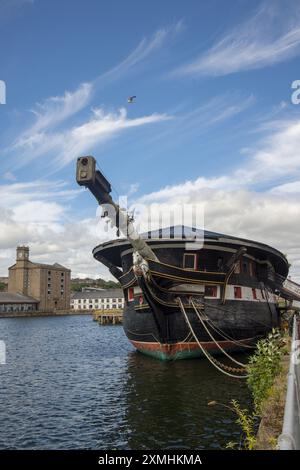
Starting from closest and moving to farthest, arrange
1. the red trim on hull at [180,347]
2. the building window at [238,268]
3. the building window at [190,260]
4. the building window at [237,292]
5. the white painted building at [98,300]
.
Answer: the red trim on hull at [180,347] → the building window at [190,260] → the building window at [237,292] → the building window at [238,268] → the white painted building at [98,300]

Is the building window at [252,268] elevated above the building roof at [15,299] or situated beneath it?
elevated above

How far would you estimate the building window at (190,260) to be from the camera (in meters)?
23.5

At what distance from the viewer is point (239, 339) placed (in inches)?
991

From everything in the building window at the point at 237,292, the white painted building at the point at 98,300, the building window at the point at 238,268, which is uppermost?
the building window at the point at 238,268

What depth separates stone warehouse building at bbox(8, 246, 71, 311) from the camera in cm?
14112

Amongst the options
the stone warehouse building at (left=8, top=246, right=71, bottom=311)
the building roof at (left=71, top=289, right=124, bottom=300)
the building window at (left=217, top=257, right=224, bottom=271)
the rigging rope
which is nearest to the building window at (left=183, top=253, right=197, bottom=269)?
the building window at (left=217, top=257, right=224, bottom=271)

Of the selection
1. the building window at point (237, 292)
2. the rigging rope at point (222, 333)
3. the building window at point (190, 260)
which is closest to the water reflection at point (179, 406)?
the rigging rope at point (222, 333)

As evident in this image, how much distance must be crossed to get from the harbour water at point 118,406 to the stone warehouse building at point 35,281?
12087 centimetres

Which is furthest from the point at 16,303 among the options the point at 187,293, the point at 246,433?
the point at 246,433

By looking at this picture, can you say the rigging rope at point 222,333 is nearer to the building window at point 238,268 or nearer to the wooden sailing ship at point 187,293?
the wooden sailing ship at point 187,293

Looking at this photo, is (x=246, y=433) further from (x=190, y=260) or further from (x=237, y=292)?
(x=237, y=292)

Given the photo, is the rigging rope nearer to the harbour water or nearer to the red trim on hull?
the red trim on hull
